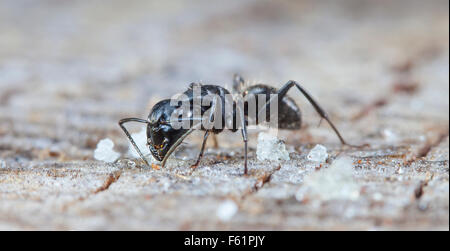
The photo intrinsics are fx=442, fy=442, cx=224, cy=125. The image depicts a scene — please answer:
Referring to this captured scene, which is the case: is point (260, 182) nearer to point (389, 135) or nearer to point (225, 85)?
point (225, 85)

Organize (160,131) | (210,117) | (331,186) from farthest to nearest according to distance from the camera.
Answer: (210,117) → (160,131) → (331,186)

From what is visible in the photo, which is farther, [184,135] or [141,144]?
[141,144]

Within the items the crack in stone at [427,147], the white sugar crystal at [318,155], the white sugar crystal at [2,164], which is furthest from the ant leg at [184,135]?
the crack in stone at [427,147]

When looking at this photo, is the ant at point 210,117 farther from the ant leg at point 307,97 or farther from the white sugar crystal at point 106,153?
the white sugar crystal at point 106,153

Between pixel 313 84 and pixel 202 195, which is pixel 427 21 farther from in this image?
pixel 202 195

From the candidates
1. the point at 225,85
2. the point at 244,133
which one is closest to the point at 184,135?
the point at 244,133

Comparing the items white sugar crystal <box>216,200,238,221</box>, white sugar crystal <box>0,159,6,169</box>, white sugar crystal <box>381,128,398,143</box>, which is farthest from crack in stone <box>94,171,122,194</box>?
white sugar crystal <box>381,128,398,143</box>

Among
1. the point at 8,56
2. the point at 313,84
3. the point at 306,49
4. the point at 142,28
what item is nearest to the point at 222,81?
the point at 313,84
